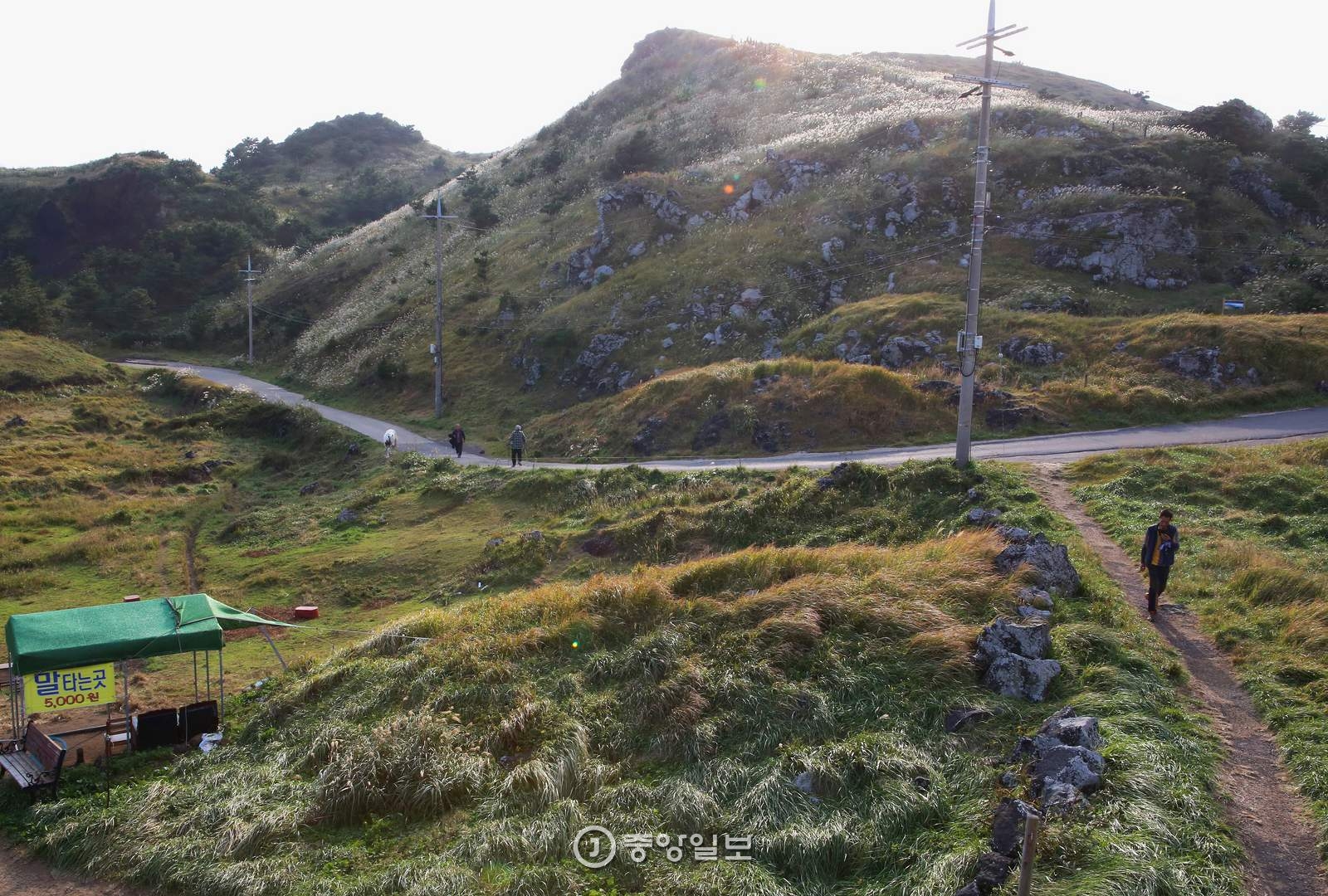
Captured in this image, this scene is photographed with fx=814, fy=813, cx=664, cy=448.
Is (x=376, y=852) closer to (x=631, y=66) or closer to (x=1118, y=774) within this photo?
(x=1118, y=774)

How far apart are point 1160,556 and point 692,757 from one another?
710 centimetres

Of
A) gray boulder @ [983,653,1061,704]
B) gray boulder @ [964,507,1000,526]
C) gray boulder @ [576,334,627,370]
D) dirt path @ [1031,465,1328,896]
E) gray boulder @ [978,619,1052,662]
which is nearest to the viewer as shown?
dirt path @ [1031,465,1328,896]

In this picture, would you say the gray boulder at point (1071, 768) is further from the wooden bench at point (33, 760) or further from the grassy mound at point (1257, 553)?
the wooden bench at point (33, 760)

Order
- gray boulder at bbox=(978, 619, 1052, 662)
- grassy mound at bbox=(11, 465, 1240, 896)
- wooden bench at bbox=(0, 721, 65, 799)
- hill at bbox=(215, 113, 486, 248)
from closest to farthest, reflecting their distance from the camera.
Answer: grassy mound at bbox=(11, 465, 1240, 896) → gray boulder at bbox=(978, 619, 1052, 662) → wooden bench at bbox=(0, 721, 65, 799) → hill at bbox=(215, 113, 486, 248)

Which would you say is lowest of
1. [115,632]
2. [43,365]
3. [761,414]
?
[115,632]

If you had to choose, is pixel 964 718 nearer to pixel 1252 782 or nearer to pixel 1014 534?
pixel 1252 782

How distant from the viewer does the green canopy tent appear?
39.0ft

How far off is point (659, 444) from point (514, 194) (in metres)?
50.5

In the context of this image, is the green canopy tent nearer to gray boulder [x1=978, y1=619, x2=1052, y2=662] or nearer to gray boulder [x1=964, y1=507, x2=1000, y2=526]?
gray boulder [x1=978, y1=619, x2=1052, y2=662]

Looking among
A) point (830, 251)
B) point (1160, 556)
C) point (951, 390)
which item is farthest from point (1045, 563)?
point (830, 251)

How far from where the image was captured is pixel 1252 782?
299 inches

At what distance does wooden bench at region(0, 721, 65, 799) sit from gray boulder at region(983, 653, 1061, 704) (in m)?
11.9

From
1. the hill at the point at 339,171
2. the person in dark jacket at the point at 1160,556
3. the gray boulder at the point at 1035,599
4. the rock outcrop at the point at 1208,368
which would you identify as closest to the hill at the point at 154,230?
the hill at the point at 339,171

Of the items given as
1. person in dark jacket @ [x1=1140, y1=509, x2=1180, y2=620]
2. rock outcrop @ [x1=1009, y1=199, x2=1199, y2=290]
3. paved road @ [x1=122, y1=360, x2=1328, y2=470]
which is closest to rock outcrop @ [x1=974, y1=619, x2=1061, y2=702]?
person in dark jacket @ [x1=1140, y1=509, x2=1180, y2=620]
